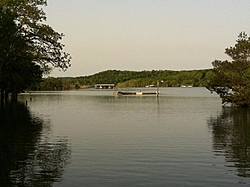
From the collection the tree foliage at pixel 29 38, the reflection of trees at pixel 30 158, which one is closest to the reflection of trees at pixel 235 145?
the reflection of trees at pixel 30 158

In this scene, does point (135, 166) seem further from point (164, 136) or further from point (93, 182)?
point (164, 136)

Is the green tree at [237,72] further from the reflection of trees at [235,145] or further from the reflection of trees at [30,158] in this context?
the reflection of trees at [30,158]

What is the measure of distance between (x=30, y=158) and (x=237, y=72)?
4756cm

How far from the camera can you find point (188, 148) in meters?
22.7

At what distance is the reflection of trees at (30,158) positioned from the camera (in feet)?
48.8

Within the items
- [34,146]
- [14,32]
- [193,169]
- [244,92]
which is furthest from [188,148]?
[244,92]

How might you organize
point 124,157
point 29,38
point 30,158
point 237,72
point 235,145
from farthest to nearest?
1. point 237,72
2. point 29,38
3. point 235,145
4. point 124,157
5. point 30,158

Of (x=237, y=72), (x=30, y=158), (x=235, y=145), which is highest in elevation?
(x=237, y=72)

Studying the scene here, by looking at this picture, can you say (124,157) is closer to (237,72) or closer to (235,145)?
(235,145)

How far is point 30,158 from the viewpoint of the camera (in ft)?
62.6

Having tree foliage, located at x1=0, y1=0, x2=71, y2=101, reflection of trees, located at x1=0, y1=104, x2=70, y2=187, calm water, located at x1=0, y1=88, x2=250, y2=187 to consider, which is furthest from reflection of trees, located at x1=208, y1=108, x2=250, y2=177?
tree foliage, located at x1=0, y1=0, x2=71, y2=101

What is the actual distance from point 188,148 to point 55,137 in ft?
30.1

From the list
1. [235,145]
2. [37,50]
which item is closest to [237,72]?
[37,50]

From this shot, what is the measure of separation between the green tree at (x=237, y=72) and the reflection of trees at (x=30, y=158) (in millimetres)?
37463
